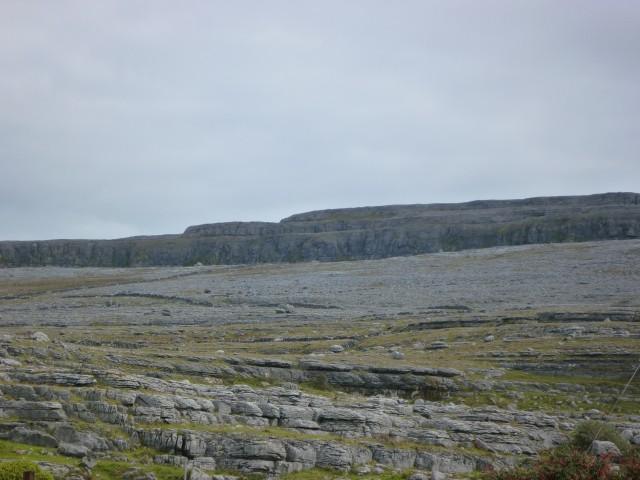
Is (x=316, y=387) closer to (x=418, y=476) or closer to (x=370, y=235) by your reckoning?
(x=418, y=476)

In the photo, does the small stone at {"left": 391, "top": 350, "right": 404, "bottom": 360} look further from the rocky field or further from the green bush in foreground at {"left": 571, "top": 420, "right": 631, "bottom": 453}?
the green bush in foreground at {"left": 571, "top": 420, "right": 631, "bottom": 453}

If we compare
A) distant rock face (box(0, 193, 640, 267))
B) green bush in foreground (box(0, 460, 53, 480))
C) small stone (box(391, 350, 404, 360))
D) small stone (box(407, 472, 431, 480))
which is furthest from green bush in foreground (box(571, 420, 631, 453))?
distant rock face (box(0, 193, 640, 267))

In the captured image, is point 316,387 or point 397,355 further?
point 397,355

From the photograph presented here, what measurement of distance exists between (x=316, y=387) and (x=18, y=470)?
777 inches

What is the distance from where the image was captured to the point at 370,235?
560 ft

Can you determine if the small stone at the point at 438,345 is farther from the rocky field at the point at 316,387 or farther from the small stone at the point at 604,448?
the small stone at the point at 604,448

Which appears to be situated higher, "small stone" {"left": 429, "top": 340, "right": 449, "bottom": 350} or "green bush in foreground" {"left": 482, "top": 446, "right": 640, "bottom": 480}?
"small stone" {"left": 429, "top": 340, "right": 449, "bottom": 350}

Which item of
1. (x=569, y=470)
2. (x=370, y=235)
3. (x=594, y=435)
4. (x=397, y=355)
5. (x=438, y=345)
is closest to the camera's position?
(x=569, y=470)

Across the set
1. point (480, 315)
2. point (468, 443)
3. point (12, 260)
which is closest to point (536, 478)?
point (468, 443)

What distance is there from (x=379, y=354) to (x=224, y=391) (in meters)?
19.4

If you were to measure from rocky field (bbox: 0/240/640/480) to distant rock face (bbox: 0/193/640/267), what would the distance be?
6763 cm

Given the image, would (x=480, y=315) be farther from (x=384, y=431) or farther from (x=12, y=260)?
(x=12, y=260)

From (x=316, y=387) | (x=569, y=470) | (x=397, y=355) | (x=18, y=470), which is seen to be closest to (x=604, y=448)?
(x=569, y=470)

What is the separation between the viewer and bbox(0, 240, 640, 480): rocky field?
27.9m
